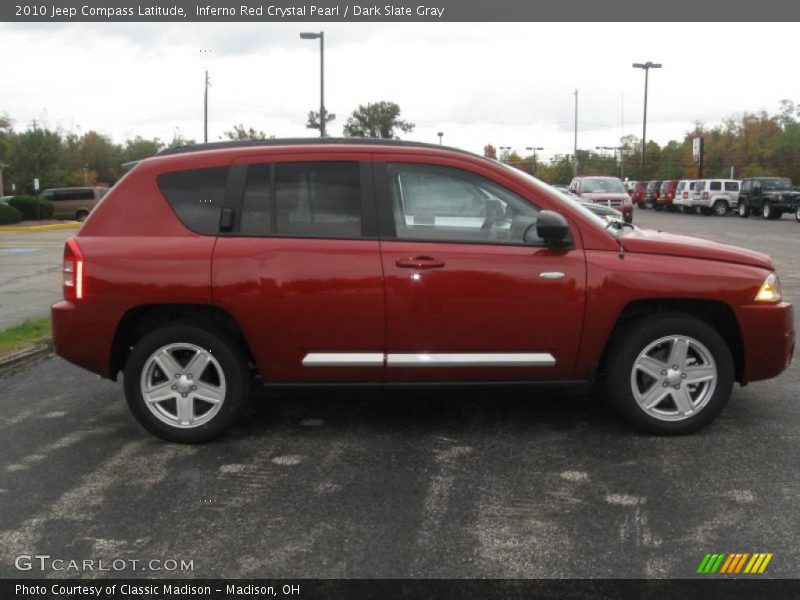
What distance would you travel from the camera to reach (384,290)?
4445 millimetres

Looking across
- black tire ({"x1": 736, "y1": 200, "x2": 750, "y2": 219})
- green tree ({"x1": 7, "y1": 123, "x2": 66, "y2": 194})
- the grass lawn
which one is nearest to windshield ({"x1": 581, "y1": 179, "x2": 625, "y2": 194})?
black tire ({"x1": 736, "y1": 200, "x2": 750, "y2": 219})

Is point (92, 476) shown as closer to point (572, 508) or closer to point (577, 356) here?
point (572, 508)

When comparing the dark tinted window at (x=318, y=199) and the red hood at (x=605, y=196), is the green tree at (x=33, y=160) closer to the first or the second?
the red hood at (x=605, y=196)

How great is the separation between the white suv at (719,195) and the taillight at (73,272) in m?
39.2

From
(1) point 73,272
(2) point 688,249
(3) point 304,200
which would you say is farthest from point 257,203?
(2) point 688,249

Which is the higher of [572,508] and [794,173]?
[794,173]

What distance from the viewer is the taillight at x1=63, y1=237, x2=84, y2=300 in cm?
455

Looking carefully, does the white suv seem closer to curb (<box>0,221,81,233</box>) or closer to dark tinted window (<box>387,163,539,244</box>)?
curb (<box>0,221,81,233</box>)

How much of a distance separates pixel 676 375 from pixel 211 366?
9.49ft

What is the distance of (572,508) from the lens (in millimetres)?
3672

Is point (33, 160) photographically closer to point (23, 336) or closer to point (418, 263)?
point (23, 336)

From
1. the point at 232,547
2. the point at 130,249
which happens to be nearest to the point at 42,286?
the point at 130,249

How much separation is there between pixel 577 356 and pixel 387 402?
5.03 ft

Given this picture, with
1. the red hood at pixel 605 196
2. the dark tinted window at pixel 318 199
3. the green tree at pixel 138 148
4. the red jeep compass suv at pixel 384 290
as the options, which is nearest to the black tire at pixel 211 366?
the red jeep compass suv at pixel 384 290
